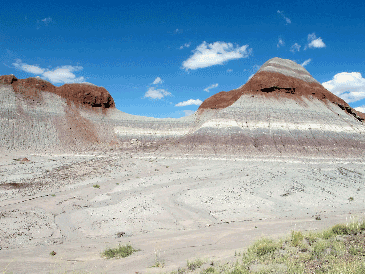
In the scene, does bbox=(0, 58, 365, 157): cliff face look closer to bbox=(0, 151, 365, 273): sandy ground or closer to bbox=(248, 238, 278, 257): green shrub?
bbox=(0, 151, 365, 273): sandy ground

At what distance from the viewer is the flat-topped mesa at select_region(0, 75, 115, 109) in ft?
160

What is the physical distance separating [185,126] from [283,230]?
4357 cm

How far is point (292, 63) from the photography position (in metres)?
66.2

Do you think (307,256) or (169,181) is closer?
(307,256)

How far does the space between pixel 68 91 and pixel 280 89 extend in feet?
163

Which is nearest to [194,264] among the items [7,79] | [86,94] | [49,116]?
[49,116]

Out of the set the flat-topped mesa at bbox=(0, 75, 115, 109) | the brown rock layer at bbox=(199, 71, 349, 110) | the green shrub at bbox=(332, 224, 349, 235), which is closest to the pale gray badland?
the brown rock layer at bbox=(199, 71, 349, 110)

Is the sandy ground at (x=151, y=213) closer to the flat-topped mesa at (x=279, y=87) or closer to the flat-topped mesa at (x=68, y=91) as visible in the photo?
the flat-topped mesa at (x=68, y=91)

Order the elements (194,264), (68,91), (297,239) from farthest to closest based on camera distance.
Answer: (68,91) < (297,239) < (194,264)

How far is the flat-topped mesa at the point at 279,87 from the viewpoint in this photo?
53.3 meters

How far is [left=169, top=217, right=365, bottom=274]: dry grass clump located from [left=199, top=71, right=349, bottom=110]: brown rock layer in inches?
1948

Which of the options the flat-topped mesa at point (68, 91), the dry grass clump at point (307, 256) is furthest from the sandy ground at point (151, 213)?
the flat-topped mesa at point (68, 91)

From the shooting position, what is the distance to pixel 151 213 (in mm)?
12773

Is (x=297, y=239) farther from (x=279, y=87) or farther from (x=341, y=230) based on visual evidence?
(x=279, y=87)
